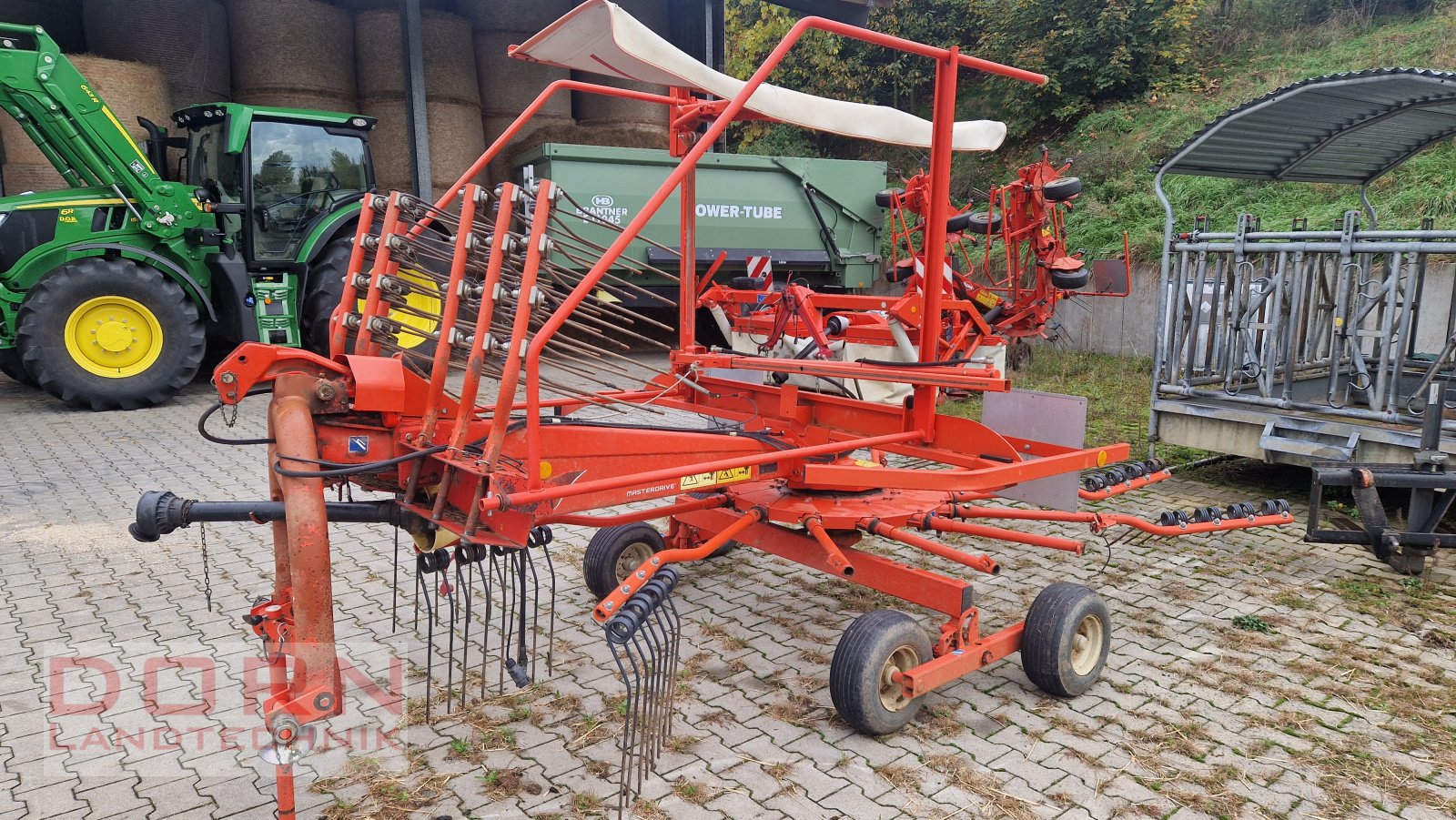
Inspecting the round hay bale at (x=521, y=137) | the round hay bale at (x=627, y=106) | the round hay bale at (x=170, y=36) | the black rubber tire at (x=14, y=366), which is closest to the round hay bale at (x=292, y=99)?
the round hay bale at (x=170, y=36)

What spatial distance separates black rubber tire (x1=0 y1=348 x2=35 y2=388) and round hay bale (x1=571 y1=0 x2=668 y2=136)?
657 cm

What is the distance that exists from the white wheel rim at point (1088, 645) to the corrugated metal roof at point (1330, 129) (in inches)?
138

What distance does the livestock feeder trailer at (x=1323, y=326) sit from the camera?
4.44 meters

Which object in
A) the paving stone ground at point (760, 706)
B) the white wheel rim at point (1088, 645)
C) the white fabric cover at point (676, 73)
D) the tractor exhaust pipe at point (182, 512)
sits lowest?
the paving stone ground at point (760, 706)

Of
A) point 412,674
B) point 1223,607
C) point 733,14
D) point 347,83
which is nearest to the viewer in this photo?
point 412,674

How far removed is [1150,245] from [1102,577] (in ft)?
26.2

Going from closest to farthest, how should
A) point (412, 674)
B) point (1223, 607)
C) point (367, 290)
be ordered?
point (367, 290) < point (412, 674) < point (1223, 607)

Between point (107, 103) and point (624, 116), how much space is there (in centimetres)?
555

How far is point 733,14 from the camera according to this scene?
1897 centimetres

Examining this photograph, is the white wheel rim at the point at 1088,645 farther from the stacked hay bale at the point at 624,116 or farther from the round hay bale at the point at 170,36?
the round hay bale at the point at 170,36

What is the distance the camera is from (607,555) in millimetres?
4008

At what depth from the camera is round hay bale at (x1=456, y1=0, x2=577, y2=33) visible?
37.8 feet

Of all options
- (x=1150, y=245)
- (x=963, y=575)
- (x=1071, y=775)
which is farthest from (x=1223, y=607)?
(x=1150, y=245)

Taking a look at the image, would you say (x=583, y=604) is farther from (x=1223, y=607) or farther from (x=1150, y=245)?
(x=1150, y=245)
